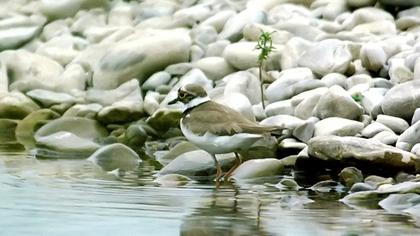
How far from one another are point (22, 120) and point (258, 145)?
3639mm

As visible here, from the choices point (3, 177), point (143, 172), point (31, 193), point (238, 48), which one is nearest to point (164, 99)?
point (238, 48)

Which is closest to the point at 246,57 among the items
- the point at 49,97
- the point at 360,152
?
the point at 49,97

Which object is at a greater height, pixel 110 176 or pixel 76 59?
pixel 76 59

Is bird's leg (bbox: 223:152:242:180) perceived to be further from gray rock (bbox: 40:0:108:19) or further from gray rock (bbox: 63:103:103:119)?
gray rock (bbox: 40:0:108:19)

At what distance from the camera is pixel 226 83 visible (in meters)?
12.1

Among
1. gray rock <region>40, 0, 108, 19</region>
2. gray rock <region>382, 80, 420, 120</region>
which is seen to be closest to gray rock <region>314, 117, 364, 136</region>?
gray rock <region>382, 80, 420, 120</region>

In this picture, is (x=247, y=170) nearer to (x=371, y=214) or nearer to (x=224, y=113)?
(x=224, y=113)

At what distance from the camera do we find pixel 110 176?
29.3 feet

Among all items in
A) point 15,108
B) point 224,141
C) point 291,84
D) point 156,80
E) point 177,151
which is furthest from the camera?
point 156,80

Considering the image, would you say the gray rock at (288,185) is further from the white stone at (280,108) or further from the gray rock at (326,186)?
the white stone at (280,108)

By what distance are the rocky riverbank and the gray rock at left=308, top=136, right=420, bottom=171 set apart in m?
0.01

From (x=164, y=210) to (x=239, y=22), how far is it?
6924 mm

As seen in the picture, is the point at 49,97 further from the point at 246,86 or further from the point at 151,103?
the point at 246,86

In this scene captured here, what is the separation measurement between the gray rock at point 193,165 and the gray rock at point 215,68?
3.40 metres
